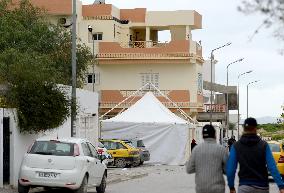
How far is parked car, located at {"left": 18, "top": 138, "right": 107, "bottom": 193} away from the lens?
71.8 feet

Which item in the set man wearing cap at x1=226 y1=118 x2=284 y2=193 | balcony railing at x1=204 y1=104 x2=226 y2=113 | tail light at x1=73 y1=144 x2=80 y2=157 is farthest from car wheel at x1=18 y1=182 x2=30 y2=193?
balcony railing at x1=204 y1=104 x2=226 y2=113

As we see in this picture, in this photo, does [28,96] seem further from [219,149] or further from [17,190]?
[219,149]

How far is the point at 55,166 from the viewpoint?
71.9ft

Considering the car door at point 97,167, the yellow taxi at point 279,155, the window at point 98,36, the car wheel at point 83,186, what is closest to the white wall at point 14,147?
the car door at point 97,167

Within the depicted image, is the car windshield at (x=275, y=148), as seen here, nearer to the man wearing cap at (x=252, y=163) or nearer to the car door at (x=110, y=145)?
the car door at (x=110, y=145)

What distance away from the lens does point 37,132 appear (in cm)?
2686

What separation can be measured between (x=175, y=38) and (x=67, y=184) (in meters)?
51.1

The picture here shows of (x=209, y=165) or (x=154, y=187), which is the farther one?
(x=154, y=187)

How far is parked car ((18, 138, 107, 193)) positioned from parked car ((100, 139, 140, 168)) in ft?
75.9

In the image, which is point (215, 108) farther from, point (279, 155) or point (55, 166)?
point (55, 166)

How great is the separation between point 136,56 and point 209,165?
186 ft

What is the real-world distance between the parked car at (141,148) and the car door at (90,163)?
2452 cm

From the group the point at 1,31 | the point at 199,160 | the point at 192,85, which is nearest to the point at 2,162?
the point at 199,160

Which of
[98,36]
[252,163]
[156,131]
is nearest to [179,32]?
A: [98,36]
